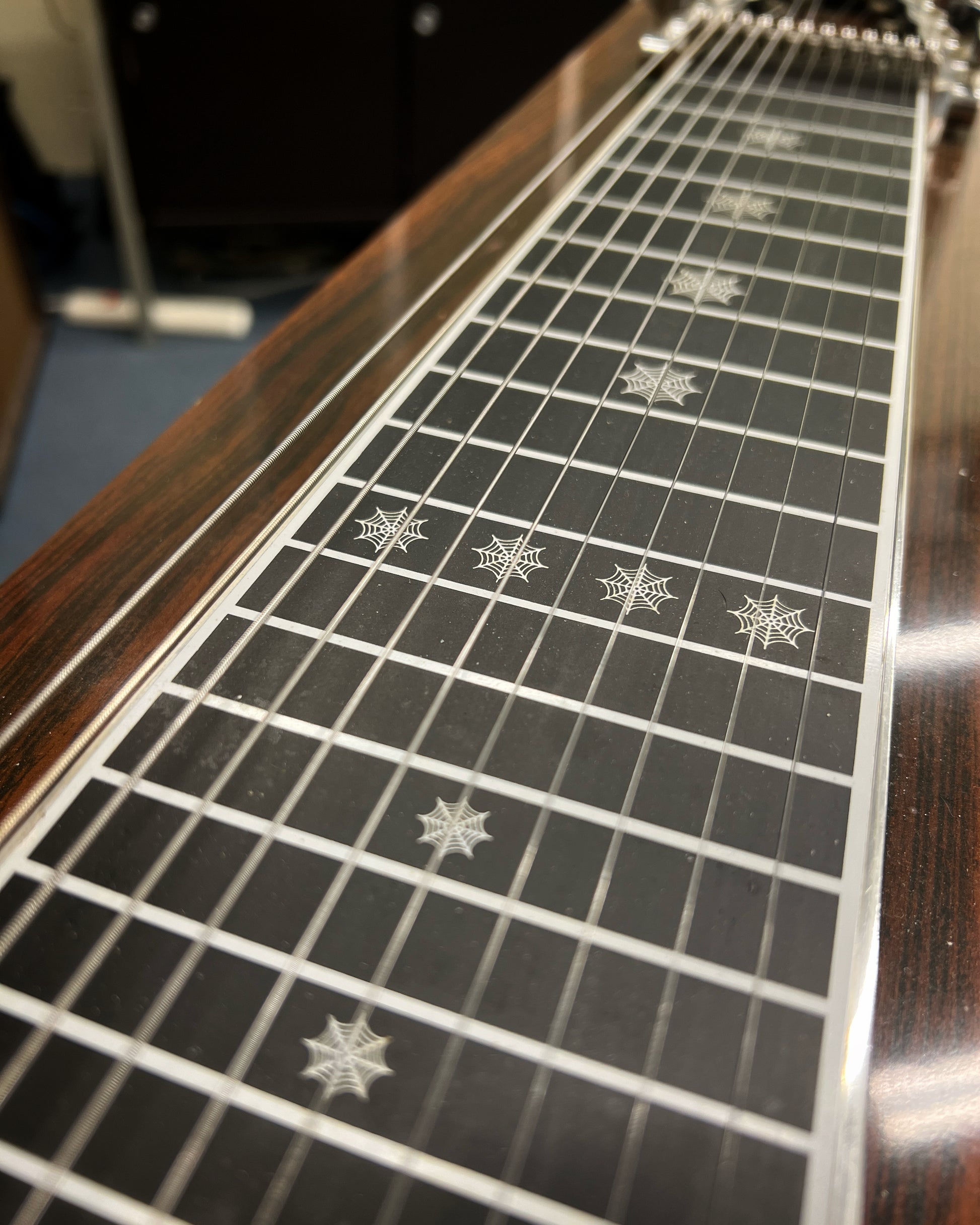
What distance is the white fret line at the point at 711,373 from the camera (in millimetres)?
1020

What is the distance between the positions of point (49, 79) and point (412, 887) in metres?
3.40

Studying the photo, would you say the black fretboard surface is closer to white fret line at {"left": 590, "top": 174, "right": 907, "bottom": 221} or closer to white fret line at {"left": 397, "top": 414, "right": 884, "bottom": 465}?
white fret line at {"left": 397, "top": 414, "right": 884, "bottom": 465}

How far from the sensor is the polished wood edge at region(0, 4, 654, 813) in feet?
2.43

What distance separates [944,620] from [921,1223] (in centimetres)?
45

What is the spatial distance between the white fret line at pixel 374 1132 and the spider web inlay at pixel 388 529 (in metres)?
0.41

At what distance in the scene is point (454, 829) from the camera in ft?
2.12

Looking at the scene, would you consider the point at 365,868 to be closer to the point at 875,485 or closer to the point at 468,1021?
the point at 468,1021

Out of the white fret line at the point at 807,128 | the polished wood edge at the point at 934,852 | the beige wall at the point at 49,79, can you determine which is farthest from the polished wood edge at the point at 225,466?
the beige wall at the point at 49,79

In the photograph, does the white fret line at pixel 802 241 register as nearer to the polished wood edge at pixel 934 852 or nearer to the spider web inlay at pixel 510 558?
the polished wood edge at pixel 934 852

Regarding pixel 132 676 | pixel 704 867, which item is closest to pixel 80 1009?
pixel 132 676

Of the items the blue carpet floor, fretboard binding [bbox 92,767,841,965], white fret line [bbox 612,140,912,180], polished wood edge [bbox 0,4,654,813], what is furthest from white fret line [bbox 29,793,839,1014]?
the blue carpet floor

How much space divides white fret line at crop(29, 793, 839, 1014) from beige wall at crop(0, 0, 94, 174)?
9.55 ft

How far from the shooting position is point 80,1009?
56 centimetres

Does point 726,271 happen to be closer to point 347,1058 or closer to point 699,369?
point 699,369
